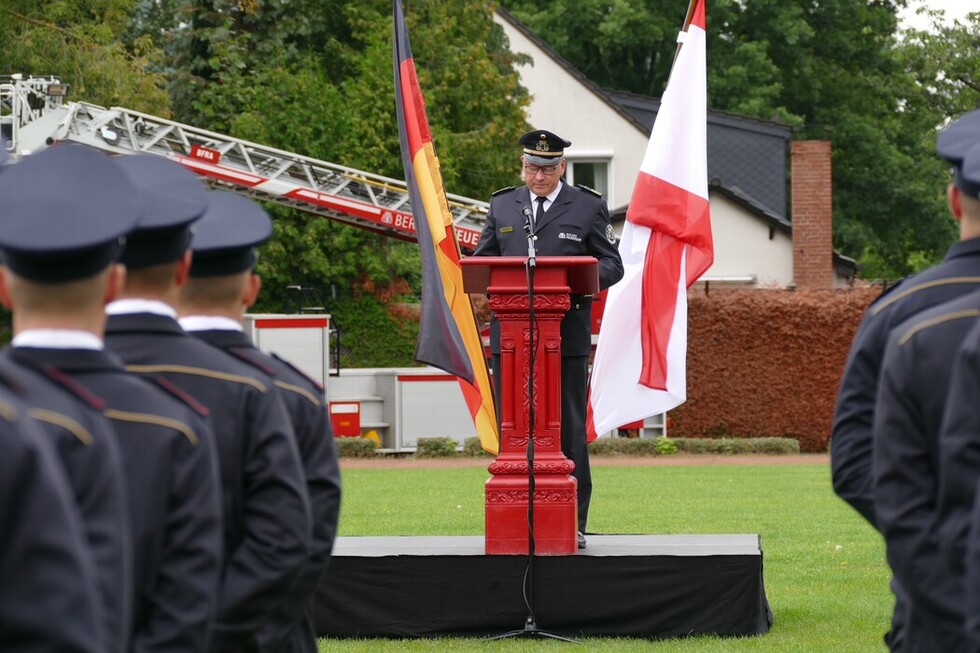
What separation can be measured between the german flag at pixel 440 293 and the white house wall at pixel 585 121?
32.2 m

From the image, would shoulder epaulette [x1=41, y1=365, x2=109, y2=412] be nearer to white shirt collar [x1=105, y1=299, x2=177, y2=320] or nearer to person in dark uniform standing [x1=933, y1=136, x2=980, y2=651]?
white shirt collar [x1=105, y1=299, x2=177, y2=320]

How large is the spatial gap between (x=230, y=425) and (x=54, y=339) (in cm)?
99

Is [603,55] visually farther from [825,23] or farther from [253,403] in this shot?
[253,403]

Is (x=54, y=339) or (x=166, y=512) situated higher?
(x=54, y=339)

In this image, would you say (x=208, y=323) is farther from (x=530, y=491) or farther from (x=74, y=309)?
(x=530, y=491)

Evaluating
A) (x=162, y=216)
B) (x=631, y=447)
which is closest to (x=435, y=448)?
(x=631, y=447)

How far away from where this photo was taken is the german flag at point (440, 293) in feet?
30.9

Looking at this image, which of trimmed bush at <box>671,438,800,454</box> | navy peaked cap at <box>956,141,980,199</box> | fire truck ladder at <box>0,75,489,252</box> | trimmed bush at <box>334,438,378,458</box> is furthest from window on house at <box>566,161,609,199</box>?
navy peaked cap at <box>956,141,980,199</box>

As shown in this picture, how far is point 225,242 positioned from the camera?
4.09 meters

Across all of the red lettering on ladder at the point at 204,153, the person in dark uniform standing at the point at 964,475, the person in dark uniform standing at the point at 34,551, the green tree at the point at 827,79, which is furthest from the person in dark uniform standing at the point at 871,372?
the green tree at the point at 827,79

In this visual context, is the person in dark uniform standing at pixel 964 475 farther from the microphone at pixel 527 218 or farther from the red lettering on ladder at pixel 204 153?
the red lettering on ladder at pixel 204 153

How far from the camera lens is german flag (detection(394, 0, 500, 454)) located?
30.9 ft

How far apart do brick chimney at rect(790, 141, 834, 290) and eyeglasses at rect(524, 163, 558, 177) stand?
27.3 m

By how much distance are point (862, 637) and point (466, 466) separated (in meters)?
14.9
